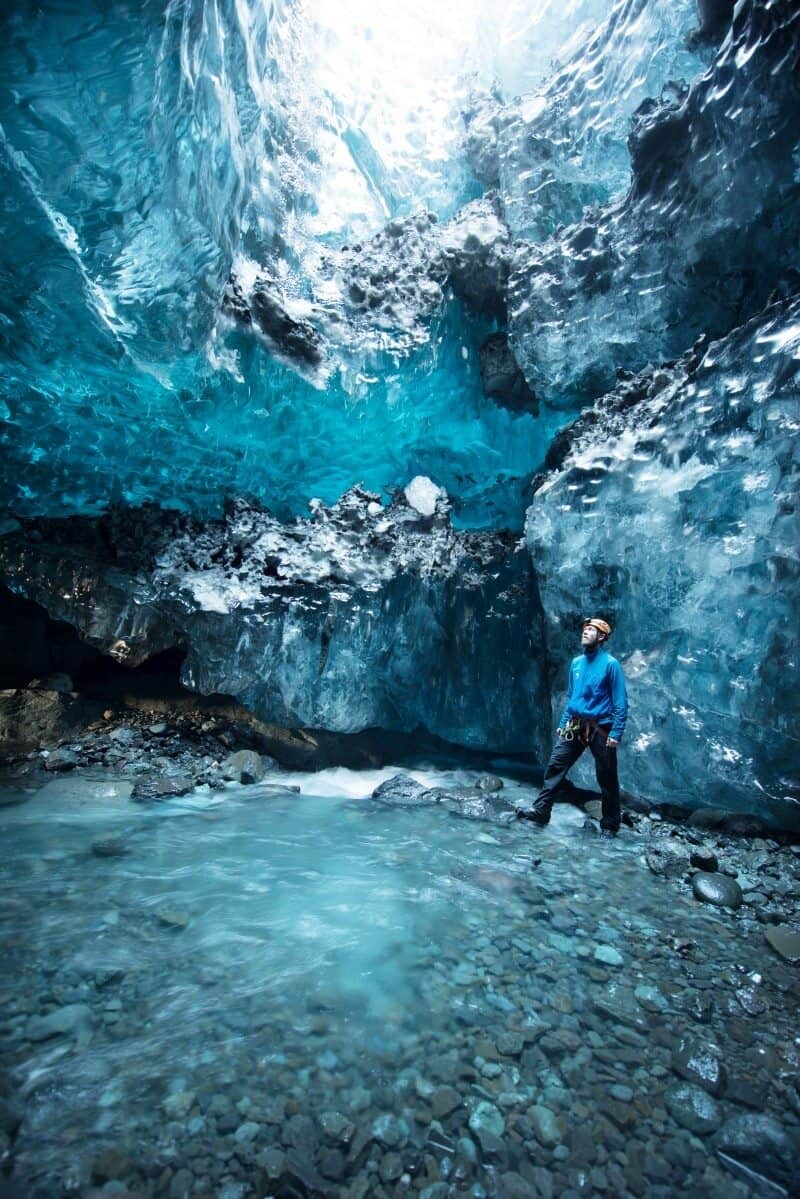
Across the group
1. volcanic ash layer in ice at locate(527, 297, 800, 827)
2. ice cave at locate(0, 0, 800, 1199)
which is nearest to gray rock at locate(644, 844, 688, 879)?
ice cave at locate(0, 0, 800, 1199)

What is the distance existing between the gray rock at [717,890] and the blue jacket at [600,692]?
117 cm

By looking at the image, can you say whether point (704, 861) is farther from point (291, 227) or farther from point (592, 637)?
point (291, 227)

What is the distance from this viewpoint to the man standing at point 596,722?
15.2 feet

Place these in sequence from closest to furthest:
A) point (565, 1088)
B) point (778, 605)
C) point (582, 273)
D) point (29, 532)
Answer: point (565, 1088) < point (778, 605) < point (582, 273) < point (29, 532)

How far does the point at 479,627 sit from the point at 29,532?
21.8 ft

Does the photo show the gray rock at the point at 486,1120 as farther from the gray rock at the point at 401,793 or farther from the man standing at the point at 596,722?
the gray rock at the point at 401,793

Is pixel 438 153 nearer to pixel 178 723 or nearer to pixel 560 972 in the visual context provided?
pixel 178 723

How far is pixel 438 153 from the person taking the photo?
27.3 ft

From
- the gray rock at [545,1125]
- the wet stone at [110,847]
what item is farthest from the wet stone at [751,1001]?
the wet stone at [110,847]

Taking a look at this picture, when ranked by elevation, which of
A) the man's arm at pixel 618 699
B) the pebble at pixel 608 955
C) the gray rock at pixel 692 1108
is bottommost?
the gray rock at pixel 692 1108

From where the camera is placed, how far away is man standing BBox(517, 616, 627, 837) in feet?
15.2

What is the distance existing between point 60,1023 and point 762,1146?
2570mm

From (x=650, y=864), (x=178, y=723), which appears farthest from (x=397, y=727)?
(x=650, y=864)

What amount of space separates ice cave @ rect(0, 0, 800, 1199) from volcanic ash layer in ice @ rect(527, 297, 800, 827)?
0.04m
